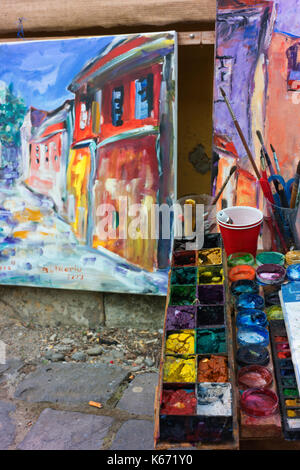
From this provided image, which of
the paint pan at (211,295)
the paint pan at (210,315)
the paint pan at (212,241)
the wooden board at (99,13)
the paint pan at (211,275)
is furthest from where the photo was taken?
the wooden board at (99,13)

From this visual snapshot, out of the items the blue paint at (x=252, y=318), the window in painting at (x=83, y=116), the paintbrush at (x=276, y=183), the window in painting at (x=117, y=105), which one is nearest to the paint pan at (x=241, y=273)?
the blue paint at (x=252, y=318)

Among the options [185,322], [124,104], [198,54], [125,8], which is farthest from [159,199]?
[185,322]

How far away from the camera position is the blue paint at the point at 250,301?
80.8 inches

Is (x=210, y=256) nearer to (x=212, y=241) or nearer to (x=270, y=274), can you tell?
(x=212, y=241)

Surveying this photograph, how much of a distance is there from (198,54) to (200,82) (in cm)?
16

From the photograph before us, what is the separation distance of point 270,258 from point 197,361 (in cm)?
81

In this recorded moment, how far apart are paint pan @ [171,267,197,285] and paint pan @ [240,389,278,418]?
1.75ft

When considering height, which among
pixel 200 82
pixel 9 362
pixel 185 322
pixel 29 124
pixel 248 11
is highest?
pixel 248 11

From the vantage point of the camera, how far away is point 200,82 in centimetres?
317

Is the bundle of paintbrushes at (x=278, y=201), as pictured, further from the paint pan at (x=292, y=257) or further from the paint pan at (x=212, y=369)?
the paint pan at (x=212, y=369)

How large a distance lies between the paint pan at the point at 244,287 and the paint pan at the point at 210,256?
115 mm

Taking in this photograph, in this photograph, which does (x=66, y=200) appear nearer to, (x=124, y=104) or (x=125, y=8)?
(x=124, y=104)

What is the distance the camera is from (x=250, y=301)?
207cm
